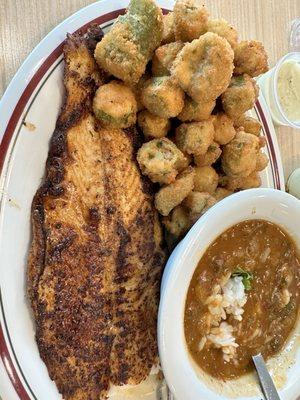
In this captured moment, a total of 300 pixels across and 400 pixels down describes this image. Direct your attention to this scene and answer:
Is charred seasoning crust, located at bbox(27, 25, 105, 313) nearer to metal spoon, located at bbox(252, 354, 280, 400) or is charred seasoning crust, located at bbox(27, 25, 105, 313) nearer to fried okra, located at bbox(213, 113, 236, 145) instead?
fried okra, located at bbox(213, 113, 236, 145)

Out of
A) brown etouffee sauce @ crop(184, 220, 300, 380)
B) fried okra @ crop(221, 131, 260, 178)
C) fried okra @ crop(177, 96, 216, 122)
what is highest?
fried okra @ crop(177, 96, 216, 122)

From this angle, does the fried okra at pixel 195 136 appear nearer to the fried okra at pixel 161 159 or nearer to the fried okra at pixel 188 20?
the fried okra at pixel 161 159

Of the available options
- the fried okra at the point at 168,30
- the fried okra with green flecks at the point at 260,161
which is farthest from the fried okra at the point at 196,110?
the fried okra with green flecks at the point at 260,161

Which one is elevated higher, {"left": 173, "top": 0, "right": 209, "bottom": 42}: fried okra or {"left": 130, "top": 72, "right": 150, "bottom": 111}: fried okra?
{"left": 173, "top": 0, "right": 209, "bottom": 42}: fried okra

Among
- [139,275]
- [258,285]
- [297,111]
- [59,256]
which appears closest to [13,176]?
[59,256]

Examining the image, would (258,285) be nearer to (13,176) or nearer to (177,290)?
(177,290)

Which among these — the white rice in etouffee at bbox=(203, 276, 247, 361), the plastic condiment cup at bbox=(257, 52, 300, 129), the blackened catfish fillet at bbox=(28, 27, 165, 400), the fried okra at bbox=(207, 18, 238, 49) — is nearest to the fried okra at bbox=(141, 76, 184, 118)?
the blackened catfish fillet at bbox=(28, 27, 165, 400)

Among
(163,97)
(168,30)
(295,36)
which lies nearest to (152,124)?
(163,97)
